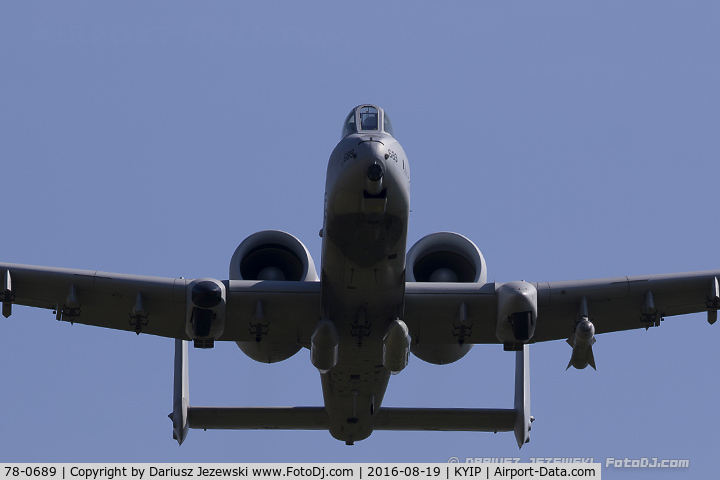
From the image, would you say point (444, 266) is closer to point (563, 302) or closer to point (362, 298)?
point (563, 302)

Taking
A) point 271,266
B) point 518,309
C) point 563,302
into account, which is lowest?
point 518,309

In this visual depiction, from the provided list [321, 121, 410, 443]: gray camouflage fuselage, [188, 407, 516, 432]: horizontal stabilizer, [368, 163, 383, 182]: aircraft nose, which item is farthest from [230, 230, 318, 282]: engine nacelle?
[368, 163, 383, 182]: aircraft nose

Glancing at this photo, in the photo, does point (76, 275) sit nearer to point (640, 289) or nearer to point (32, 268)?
point (32, 268)

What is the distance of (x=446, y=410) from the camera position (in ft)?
104

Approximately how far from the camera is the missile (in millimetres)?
26875

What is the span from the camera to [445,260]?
2972cm

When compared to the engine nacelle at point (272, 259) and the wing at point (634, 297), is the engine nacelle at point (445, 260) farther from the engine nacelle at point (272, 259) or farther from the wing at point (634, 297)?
the engine nacelle at point (272, 259)

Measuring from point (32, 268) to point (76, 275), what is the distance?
0.96 meters

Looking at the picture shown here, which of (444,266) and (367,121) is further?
(444,266)

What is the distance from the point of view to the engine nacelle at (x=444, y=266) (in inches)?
1144

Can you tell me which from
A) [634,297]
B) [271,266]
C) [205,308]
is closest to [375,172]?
[205,308]

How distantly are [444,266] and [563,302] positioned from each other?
3139mm

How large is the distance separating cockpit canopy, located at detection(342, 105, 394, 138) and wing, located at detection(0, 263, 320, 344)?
143 inches

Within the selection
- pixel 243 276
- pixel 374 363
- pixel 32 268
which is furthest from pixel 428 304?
pixel 32 268
